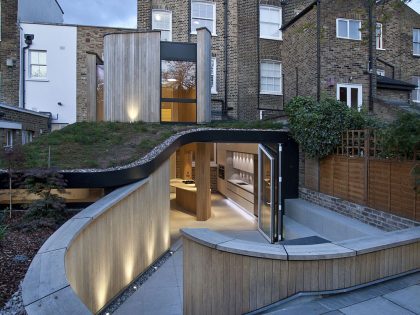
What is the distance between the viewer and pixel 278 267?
3.61 m

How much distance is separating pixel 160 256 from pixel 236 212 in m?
6.29

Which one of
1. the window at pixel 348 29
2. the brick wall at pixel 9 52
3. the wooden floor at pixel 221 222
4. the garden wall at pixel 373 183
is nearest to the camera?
the garden wall at pixel 373 183

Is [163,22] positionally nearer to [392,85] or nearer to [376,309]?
[392,85]

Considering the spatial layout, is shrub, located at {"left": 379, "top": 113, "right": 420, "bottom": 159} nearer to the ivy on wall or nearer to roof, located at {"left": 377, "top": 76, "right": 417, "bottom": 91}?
the ivy on wall

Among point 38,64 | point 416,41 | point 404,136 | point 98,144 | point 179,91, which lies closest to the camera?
point 404,136

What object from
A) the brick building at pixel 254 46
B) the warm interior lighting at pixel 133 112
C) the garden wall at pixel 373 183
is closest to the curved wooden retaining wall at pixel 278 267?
the garden wall at pixel 373 183

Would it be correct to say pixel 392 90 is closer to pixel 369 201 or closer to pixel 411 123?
pixel 369 201

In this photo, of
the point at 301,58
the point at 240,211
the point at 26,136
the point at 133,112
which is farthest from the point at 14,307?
the point at 301,58

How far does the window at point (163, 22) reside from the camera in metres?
15.5

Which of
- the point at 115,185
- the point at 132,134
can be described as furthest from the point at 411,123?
the point at 132,134

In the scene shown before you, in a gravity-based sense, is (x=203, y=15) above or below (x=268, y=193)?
above

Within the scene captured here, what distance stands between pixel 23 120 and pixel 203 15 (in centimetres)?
906

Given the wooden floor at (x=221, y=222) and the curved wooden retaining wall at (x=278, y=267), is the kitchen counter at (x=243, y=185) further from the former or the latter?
the curved wooden retaining wall at (x=278, y=267)

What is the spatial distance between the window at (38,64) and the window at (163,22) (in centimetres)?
525
